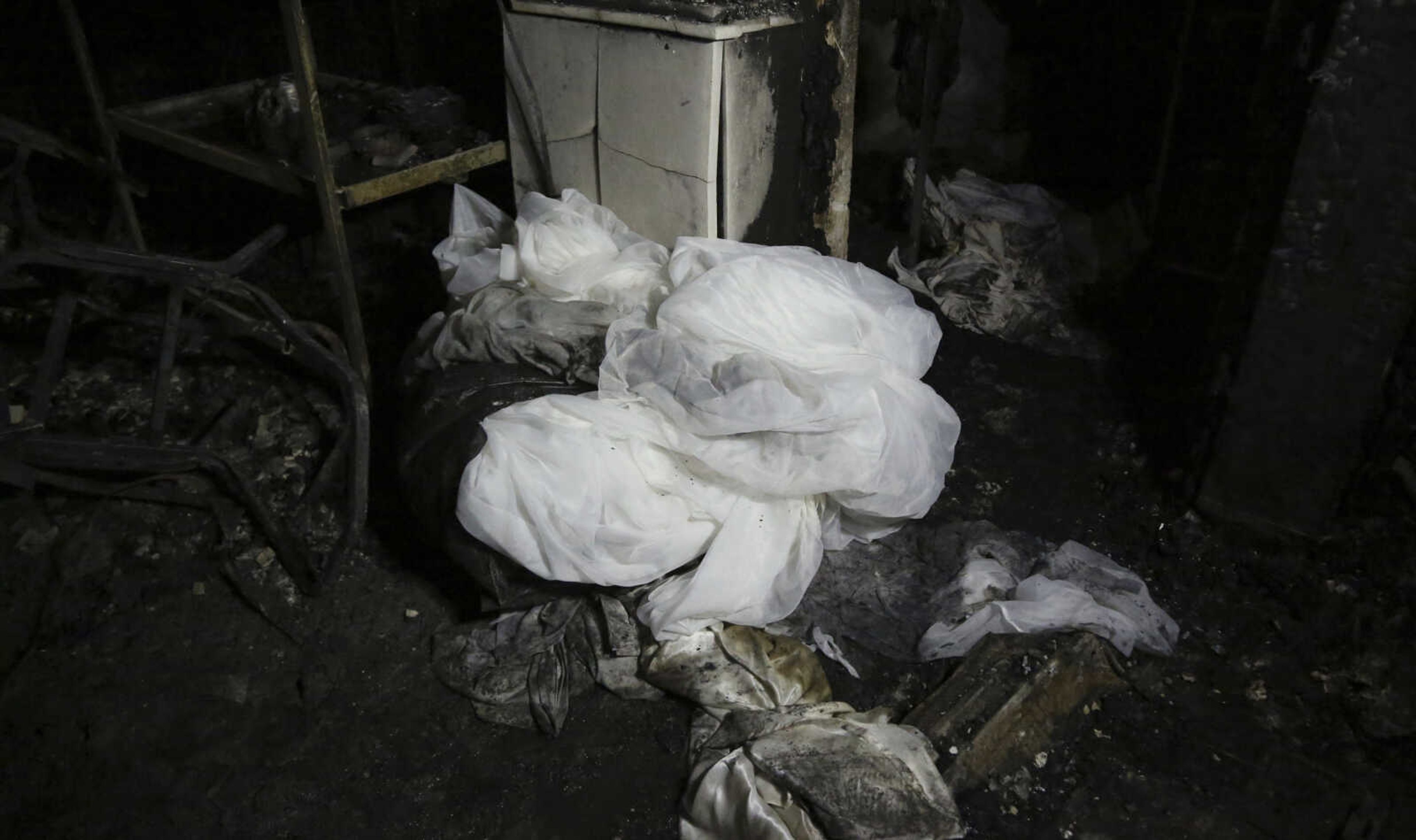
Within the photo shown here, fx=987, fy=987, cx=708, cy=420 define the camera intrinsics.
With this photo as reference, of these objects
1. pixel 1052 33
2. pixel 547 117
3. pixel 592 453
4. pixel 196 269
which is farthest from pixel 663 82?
pixel 1052 33

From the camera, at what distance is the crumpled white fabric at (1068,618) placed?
267 cm

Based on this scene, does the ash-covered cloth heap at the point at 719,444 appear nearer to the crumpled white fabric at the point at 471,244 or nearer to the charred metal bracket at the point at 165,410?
the crumpled white fabric at the point at 471,244

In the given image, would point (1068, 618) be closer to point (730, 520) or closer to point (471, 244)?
point (730, 520)

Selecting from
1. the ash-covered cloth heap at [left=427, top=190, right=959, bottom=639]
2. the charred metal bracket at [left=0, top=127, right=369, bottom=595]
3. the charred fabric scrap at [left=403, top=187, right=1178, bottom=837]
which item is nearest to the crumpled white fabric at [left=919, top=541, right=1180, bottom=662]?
the charred fabric scrap at [left=403, top=187, right=1178, bottom=837]

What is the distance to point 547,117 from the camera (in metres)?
3.29

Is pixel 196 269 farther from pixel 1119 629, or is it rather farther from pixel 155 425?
pixel 1119 629

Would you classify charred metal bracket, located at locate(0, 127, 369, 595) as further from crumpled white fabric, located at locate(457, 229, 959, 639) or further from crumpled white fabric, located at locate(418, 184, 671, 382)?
crumpled white fabric, located at locate(457, 229, 959, 639)

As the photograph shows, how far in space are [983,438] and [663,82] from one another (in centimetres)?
178

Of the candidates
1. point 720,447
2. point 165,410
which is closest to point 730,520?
point 720,447

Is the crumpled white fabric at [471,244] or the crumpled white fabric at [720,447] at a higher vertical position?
the crumpled white fabric at [471,244]

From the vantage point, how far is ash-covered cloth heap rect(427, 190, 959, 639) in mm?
2432

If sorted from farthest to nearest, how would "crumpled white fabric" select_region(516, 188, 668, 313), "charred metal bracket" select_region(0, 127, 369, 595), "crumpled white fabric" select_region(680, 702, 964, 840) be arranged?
"crumpled white fabric" select_region(516, 188, 668, 313)
"charred metal bracket" select_region(0, 127, 369, 595)
"crumpled white fabric" select_region(680, 702, 964, 840)

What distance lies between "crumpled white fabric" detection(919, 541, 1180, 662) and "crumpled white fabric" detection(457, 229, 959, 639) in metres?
0.37

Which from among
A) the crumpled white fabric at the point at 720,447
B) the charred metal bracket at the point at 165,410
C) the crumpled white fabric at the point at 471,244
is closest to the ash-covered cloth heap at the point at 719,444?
the crumpled white fabric at the point at 720,447
